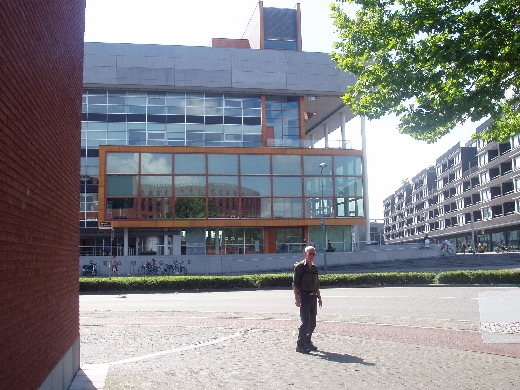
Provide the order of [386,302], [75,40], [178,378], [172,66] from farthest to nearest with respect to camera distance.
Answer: [172,66], [386,302], [75,40], [178,378]

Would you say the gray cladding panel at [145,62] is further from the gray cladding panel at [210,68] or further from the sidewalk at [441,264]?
the sidewalk at [441,264]

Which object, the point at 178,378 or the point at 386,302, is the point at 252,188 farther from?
the point at 178,378

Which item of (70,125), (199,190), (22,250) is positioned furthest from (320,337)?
(199,190)

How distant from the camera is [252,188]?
4500 centimetres

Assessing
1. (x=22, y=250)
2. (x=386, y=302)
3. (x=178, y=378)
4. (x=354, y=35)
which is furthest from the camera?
(x=386, y=302)

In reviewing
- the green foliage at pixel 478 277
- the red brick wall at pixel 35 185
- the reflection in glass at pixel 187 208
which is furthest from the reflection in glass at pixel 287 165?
the red brick wall at pixel 35 185

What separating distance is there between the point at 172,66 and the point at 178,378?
44179 mm

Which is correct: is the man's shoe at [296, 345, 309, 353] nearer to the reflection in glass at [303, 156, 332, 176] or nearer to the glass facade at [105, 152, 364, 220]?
the glass facade at [105, 152, 364, 220]

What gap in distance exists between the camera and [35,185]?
16.9 feet

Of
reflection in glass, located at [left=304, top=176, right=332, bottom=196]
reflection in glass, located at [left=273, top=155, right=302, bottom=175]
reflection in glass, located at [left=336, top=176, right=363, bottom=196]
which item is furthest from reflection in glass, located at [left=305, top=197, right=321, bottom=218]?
reflection in glass, located at [left=273, top=155, right=302, bottom=175]

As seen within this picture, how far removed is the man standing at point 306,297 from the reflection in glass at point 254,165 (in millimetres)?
35579

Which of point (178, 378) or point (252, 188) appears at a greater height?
point (252, 188)

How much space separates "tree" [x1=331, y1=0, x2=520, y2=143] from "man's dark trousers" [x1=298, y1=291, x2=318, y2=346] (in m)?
4.97

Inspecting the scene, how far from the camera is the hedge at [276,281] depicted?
26891 mm
